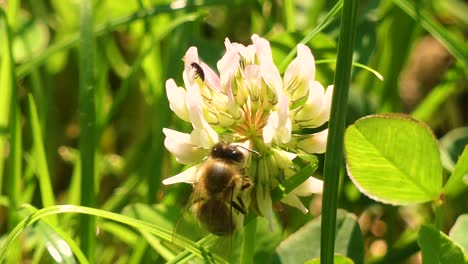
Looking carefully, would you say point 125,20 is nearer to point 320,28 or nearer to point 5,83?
point 5,83

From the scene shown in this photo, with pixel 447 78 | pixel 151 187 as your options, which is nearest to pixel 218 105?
pixel 151 187

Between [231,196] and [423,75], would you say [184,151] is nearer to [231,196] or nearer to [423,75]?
[231,196]

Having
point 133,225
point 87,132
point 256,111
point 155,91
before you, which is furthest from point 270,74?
point 155,91

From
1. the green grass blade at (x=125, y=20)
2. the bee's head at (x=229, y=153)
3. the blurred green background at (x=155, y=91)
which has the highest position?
the green grass blade at (x=125, y=20)

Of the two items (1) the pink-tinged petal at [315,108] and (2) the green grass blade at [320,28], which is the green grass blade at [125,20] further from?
(1) the pink-tinged petal at [315,108]

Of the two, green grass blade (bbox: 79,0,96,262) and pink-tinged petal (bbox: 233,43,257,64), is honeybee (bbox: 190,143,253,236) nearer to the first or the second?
pink-tinged petal (bbox: 233,43,257,64)

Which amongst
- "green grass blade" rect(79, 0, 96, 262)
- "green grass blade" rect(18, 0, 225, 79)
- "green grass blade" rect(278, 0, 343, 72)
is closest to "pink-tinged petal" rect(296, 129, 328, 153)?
"green grass blade" rect(278, 0, 343, 72)

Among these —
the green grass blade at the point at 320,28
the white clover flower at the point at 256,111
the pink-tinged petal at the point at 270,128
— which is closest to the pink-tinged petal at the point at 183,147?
the white clover flower at the point at 256,111

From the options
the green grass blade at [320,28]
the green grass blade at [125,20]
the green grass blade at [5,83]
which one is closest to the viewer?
the green grass blade at [320,28]
